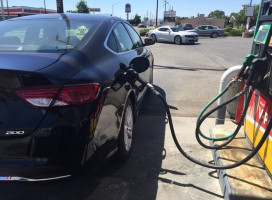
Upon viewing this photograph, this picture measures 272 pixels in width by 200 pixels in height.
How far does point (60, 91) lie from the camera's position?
186 centimetres

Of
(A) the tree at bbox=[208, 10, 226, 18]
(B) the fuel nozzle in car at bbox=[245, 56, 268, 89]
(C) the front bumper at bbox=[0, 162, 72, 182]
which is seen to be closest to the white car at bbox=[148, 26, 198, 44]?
(B) the fuel nozzle in car at bbox=[245, 56, 268, 89]

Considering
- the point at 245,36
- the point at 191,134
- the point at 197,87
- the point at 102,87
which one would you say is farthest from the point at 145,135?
the point at 245,36

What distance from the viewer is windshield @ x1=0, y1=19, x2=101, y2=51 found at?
97.3 inches

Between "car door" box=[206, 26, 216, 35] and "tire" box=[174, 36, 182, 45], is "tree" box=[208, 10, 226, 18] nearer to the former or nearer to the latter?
"car door" box=[206, 26, 216, 35]

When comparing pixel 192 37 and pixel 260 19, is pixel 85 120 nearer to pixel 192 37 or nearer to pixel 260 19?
pixel 260 19

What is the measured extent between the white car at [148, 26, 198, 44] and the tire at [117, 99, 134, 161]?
1952 centimetres

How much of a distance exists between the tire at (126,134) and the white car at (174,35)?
19.5m

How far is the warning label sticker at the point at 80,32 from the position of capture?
8.82ft

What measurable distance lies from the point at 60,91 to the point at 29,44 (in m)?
0.97

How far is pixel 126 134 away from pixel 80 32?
49.4 inches

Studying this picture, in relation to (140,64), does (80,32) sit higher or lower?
higher

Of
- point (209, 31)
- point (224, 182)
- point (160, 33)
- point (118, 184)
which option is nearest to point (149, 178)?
point (118, 184)

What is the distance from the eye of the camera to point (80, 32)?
2.78 metres

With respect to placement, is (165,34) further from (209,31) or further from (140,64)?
(140,64)
